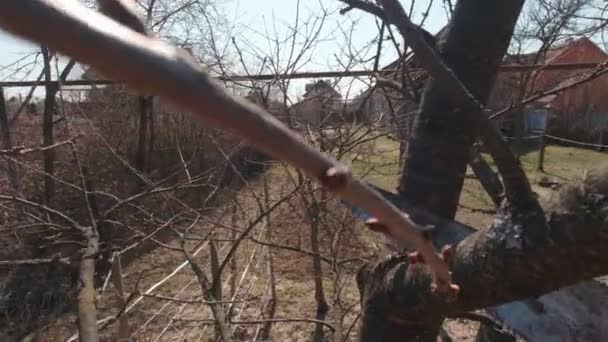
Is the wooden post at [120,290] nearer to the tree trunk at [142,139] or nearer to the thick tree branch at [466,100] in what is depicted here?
the thick tree branch at [466,100]

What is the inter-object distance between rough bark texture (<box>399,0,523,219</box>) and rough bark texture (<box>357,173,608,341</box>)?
0.65ft

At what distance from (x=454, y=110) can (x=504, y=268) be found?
1.29 ft

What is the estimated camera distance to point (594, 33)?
3.27m

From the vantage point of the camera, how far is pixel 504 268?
0.82 m

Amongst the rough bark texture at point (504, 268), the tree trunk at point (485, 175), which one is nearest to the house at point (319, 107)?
the tree trunk at point (485, 175)

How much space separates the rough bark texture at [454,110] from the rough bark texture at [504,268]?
20 cm

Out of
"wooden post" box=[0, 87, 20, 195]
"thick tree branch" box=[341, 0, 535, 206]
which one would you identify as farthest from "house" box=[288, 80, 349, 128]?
"thick tree branch" box=[341, 0, 535, 206]

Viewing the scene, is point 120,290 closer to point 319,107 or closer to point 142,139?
point 319,107

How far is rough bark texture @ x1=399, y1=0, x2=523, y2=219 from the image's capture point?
109 centimetres

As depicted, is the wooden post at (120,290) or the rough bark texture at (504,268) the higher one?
the rough bark texture at (504,268)

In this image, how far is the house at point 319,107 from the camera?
345cm

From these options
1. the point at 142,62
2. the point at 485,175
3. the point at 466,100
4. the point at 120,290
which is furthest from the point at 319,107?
the point at 142,62

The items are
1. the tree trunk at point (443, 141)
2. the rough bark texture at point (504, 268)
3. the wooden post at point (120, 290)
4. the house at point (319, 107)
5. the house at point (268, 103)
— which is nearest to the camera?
the rough bark texture at point (504, 268)

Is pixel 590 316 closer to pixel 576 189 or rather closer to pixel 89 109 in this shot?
pixel 576 189
